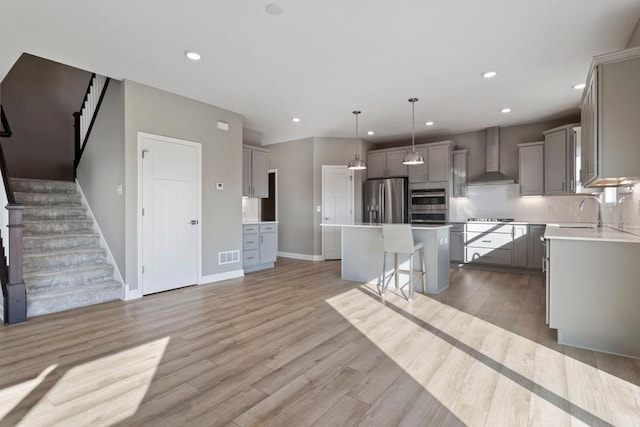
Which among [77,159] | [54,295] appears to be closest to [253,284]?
[54,295]

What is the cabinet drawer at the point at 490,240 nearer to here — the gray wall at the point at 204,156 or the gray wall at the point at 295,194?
the gray wall at the point at 295,194

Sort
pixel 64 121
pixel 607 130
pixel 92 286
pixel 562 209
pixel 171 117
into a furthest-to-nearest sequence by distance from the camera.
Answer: pixel 64 121 → pixel 562 209 → pixel 171 117 → pixel 92 286 → pixel 607 130

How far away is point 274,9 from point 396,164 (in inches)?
193

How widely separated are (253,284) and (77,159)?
3.50m

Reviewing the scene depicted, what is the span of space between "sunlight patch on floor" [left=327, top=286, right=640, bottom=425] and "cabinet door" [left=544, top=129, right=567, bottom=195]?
3521 mm

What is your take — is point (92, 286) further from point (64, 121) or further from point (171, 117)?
point (64, 121)

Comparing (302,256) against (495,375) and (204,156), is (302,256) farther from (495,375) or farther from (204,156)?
(495,375)

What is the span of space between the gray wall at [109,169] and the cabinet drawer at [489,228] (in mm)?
5689

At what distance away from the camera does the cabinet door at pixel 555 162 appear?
5203 mm

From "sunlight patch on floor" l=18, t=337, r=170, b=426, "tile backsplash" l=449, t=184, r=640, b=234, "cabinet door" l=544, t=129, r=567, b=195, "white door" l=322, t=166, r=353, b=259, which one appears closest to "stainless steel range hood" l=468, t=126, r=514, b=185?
"tile backsplash" l=449, t=184, r=640, b=234

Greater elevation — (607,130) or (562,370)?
(607,130)

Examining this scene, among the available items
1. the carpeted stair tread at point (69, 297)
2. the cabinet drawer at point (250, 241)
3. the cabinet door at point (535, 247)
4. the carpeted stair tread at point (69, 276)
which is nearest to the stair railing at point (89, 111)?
the carpeted stair tread at point (69, 276)

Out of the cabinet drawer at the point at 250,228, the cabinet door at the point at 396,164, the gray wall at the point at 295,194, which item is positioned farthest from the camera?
the gray wall at the point at 295,194

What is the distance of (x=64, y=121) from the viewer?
20.0 ft
